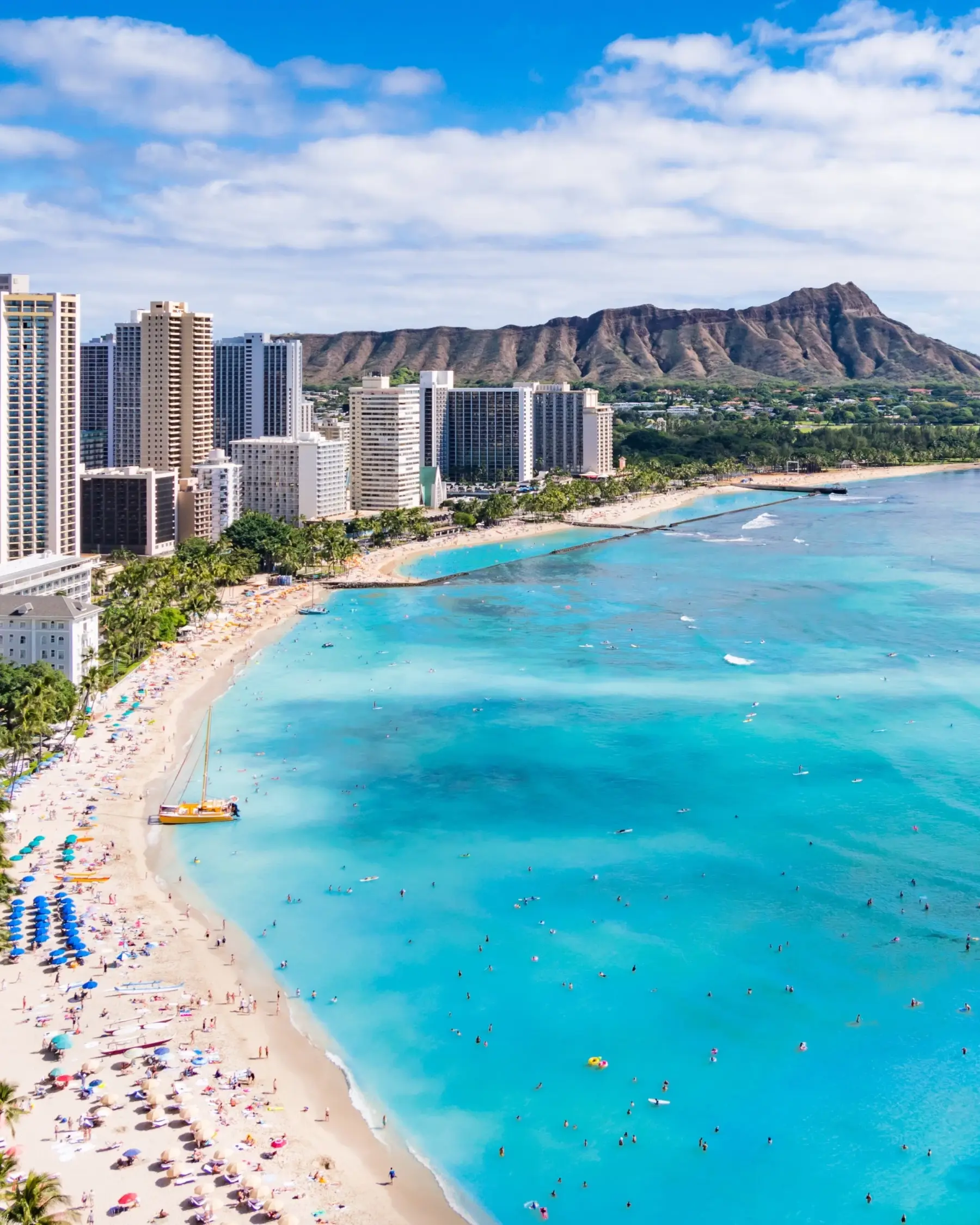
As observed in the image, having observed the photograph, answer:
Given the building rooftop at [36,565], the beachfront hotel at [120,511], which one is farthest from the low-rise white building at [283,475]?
the building rooftop at [36,565]

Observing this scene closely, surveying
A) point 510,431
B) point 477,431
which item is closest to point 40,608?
point 510,431

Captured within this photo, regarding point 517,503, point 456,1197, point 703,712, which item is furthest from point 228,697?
point 517,503

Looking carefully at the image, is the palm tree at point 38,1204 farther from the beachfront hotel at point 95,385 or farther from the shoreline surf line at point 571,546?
the beachfront hotel at point 95,385

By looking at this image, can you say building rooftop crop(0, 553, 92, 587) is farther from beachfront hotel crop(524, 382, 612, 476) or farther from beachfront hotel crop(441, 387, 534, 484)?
beachfront hotel crop(524, 382, 612, 476)

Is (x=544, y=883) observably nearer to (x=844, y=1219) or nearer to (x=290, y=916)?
(x=290, y=916)

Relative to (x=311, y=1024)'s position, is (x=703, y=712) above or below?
above

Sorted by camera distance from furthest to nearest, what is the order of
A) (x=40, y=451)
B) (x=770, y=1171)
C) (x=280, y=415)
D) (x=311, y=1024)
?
(x=280, y=415) → (x=40, y=451) → (x=311, y=1024) → (x=770, y=1171)
